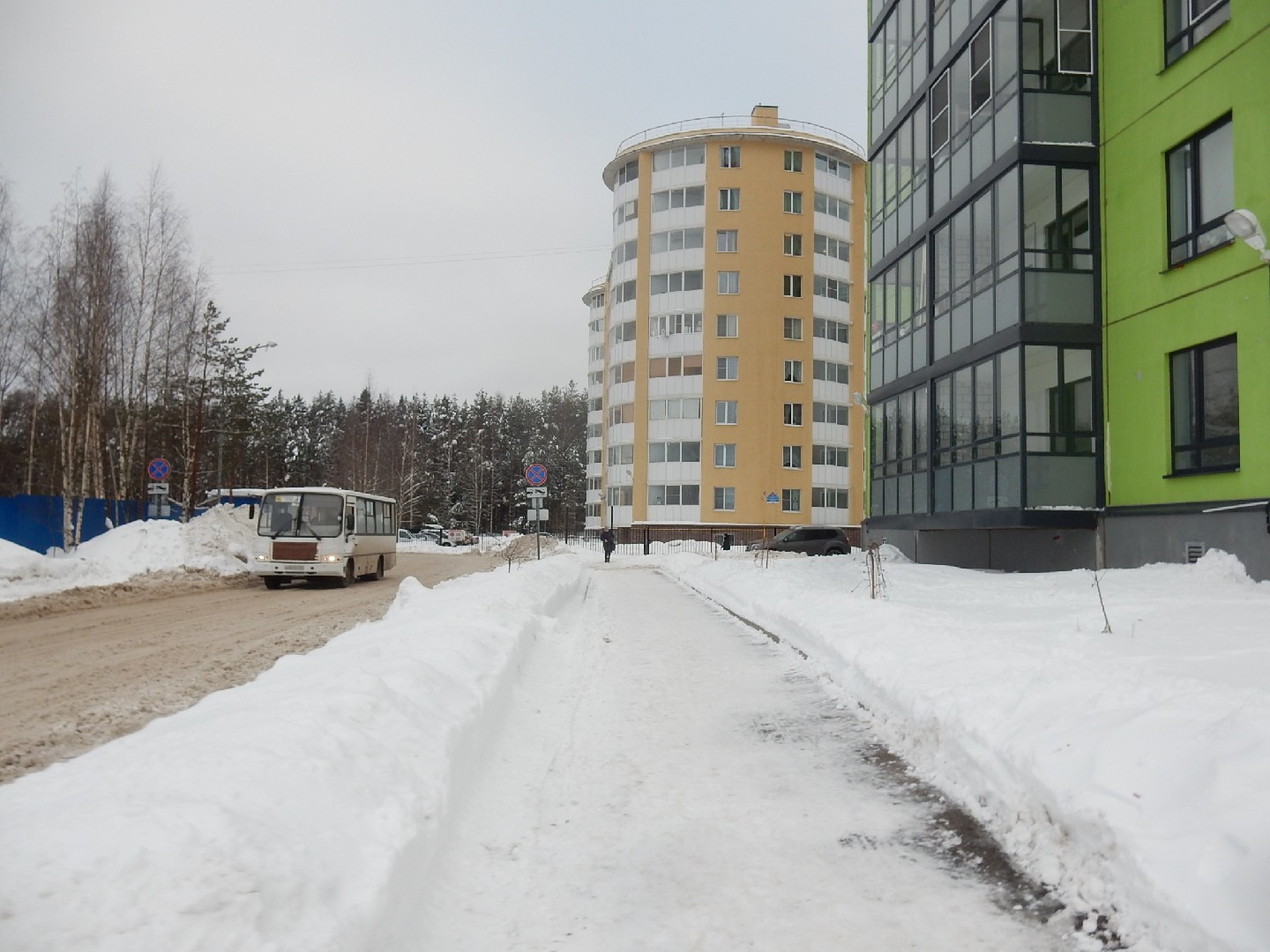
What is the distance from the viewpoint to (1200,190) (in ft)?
50.1

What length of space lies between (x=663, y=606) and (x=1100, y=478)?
872cm

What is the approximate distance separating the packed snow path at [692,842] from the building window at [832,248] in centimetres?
5031

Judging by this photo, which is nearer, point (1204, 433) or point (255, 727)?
point (255, 727)

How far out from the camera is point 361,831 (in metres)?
3.78

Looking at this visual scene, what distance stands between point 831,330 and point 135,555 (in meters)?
41.8

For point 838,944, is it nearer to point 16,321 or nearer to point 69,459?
point 69,459

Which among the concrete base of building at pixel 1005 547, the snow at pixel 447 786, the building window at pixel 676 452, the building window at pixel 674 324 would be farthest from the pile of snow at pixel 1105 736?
the building window at pixel 674 324

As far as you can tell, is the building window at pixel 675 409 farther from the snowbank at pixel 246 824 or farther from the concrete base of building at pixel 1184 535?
the snowbank at pixel 246 824

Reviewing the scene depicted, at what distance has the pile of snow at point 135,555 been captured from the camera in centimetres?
1961

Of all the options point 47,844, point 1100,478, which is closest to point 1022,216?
point 1100,478

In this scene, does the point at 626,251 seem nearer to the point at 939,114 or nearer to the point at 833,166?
the point at 833,166

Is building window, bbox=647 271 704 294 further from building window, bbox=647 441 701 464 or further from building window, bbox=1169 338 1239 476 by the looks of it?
building window, bbox=1169 338 1239 476

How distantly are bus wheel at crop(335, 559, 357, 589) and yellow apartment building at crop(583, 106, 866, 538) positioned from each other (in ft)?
93.2

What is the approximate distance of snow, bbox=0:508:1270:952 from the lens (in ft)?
9.40
